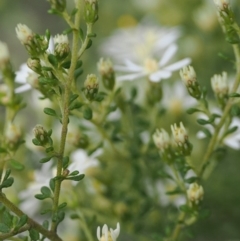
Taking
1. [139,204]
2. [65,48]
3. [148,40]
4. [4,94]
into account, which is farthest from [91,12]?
[148,40]

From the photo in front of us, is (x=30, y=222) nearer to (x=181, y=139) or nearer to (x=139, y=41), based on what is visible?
(x=181, y=139)

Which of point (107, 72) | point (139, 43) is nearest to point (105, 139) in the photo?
point (107, 72)

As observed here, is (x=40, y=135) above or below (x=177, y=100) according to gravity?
above

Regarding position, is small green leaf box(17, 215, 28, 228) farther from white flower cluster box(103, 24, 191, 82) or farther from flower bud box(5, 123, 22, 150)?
white flower cluster box(103, 24, 191, 82)

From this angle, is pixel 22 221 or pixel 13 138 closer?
pixel 22 221

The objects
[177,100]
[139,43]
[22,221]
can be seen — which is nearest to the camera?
[22,221]

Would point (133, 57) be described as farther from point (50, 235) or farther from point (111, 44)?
point (50, 235)

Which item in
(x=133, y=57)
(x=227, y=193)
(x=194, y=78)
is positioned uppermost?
(x=194, y=78)

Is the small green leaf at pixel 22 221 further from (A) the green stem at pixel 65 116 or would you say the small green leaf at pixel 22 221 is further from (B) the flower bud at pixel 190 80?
(B) the flower bud at pixel 190 80

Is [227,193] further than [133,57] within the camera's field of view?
No
